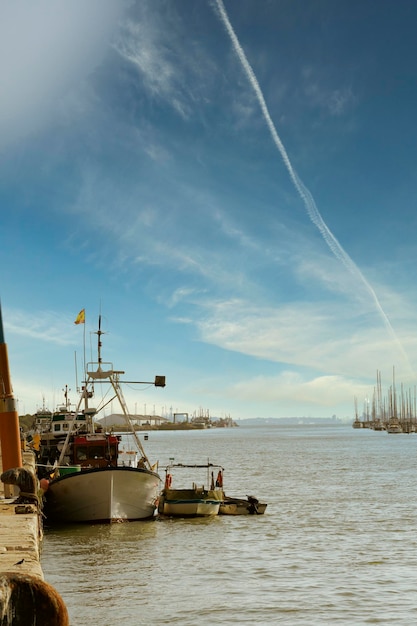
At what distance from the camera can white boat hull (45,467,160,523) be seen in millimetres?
30125

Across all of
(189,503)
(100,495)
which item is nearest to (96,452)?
(100,495)

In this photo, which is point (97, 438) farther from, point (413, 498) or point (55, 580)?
point (413, 498)

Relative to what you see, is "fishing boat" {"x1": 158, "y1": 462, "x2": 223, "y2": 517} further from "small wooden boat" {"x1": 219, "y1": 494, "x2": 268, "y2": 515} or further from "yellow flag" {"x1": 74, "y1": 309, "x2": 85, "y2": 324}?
"yellow flag" {"x1": 74, "y1": 309, "x2": 85, "y2": 324}

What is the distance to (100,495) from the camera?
100 feet

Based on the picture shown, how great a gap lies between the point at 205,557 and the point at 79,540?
6348 mm

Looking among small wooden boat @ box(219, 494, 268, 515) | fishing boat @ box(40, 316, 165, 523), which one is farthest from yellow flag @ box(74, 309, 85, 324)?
small wooden boat @ box(219, 494, 268, 515)

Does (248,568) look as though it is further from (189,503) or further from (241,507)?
(241,507)

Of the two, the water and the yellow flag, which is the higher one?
the yellow flag

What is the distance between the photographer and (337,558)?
941 inches

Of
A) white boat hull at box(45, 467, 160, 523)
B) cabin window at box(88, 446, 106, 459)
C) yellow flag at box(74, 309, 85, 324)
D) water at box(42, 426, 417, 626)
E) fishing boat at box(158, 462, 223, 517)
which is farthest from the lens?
yellow flag at box(74, 309, 85, 324)

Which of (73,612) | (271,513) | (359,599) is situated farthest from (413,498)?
(73,612)

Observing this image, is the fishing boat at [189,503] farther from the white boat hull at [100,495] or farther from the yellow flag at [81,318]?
the yellow flag at [81,318]

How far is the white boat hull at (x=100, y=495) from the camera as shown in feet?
98.8

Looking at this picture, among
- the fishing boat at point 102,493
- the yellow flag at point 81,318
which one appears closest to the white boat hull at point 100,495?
the fishing boat at point 102,493
